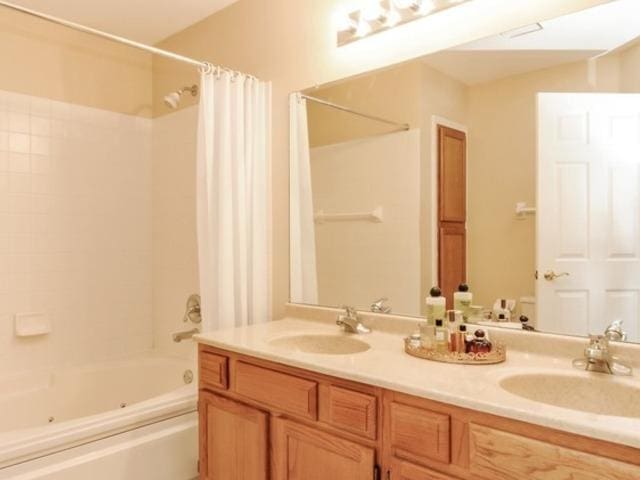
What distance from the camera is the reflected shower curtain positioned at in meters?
2.22

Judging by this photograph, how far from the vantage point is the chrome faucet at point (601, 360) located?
3.99 feet

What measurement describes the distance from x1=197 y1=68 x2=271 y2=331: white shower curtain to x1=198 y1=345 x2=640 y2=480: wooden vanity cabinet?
1.27 feet

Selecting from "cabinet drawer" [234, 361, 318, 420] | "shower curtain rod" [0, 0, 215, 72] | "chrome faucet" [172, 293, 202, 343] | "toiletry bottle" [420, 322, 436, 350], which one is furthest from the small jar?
"shower curtain rod" [0, 0, 215, 72]

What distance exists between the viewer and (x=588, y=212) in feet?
4.76

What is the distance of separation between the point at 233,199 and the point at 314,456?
1.17 m

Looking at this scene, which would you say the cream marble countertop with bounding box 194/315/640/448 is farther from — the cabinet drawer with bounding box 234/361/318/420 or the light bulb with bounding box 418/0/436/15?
the light bulb with bounding box 418/0/436/15

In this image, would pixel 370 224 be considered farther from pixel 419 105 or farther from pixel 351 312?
pixel 419 105

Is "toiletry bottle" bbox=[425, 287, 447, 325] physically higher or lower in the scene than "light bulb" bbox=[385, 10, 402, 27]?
lower

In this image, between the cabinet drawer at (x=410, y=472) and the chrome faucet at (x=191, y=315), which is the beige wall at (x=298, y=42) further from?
the cabinet drawer at (x=410, y=472)

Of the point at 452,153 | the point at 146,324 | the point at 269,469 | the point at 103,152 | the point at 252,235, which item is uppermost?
the point at 103,152

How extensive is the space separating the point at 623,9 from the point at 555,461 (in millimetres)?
1299

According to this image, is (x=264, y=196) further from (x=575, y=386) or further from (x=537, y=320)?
(x=575, y=386)

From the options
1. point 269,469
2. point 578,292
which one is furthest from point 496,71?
point 269,469

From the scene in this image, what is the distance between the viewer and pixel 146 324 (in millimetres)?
2990
